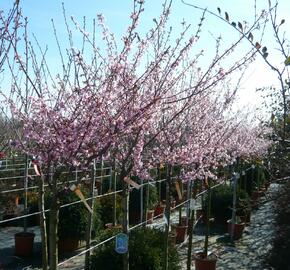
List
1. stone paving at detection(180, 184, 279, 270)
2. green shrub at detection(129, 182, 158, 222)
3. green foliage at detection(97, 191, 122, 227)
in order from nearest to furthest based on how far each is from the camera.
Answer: stone paving at detection(180, 184, 279, 270), green foliage at detection(97, 191, 122, 227), green shrub at detection(129, 182, 158, 222)

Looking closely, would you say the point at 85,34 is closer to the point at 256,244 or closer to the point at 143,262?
the point at 143,262

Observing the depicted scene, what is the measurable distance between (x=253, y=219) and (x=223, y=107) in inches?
197

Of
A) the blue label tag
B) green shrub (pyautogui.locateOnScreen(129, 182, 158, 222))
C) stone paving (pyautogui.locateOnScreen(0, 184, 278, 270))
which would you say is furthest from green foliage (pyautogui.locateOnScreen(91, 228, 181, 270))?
green shrub (pyautogui.locateOnScreen(129, 182, 158, 222))

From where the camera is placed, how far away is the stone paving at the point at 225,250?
7.61 meters

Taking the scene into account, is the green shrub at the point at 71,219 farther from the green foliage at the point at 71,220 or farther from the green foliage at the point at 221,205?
the green foliage at the point at 221,205

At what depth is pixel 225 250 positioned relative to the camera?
8.89 meters

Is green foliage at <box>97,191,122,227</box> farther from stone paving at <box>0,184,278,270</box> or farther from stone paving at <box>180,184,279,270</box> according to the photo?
stone paving at <box>180,184,279,270</box>

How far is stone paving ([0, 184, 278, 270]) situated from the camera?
761 cm

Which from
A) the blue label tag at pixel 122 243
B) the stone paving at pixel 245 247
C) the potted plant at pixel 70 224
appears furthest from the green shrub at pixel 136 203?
the blue label tag at pixel 122 243

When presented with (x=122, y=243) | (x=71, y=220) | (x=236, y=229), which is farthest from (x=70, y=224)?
(x=122, y=243)

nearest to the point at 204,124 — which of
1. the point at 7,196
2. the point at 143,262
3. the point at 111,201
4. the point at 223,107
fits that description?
the point at 223,107

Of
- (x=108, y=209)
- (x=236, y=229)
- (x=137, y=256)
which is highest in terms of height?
(x=137, y=256)

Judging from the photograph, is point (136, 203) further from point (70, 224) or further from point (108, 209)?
point (70, 224)

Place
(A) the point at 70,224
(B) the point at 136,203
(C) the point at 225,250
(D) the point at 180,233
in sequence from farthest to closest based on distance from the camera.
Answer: (B) the point at 136,203 < (D) the point at 180,233 < (C) the point at 225,250 < (A) the point at 70,224
